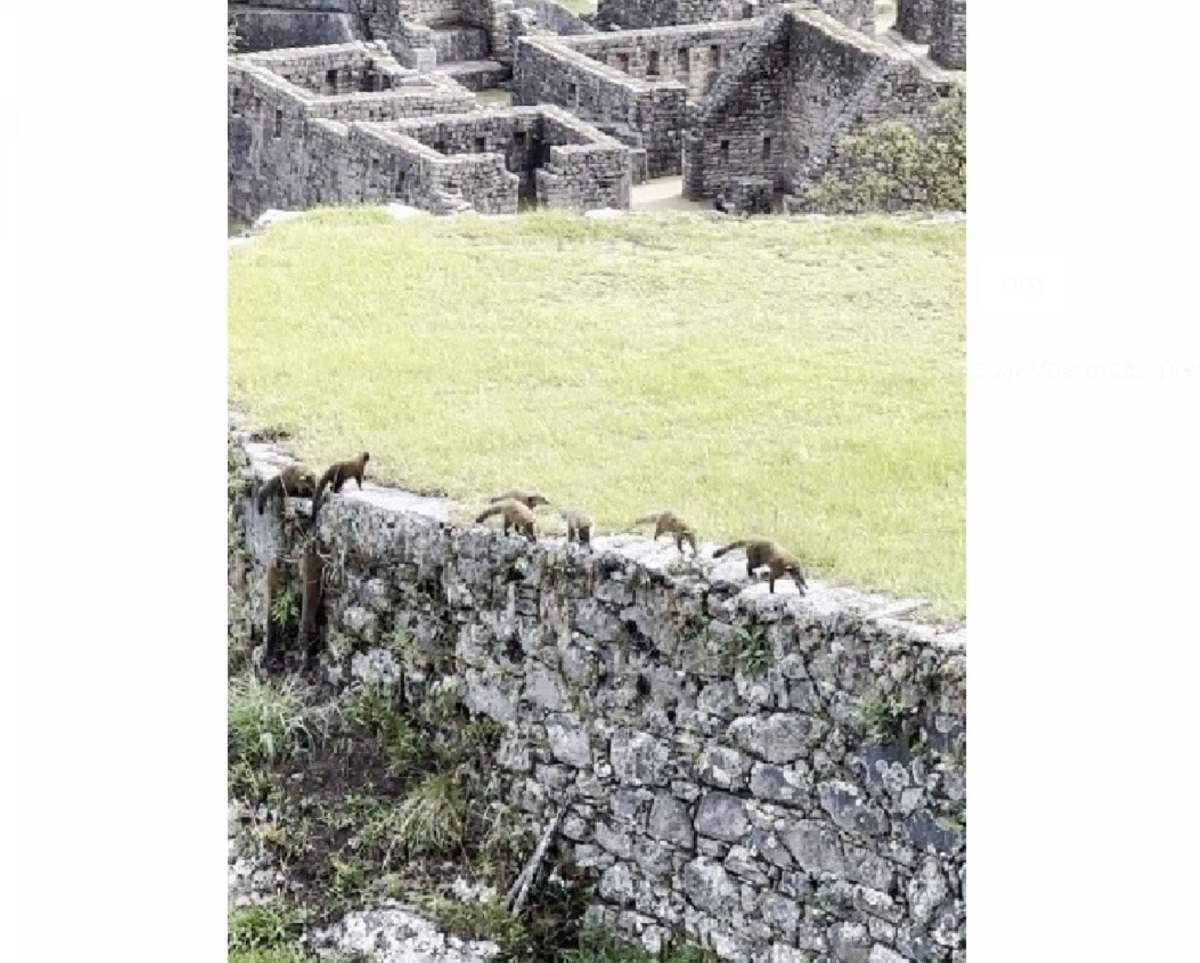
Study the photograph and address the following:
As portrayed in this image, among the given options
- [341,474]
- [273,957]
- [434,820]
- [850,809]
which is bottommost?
[273,957]

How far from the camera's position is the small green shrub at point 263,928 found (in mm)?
9477

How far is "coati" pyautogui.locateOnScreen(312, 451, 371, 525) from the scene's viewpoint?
9797 millimetres

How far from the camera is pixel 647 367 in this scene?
35.0 feet

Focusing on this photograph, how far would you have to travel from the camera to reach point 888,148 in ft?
48.9

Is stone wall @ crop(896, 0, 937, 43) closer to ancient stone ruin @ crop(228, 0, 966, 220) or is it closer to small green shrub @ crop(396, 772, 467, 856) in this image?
ancient stone ruin @ crop(228, 0, 966, 220)

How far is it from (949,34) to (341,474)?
919 centimetres

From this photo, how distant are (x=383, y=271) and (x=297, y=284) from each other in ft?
1.01

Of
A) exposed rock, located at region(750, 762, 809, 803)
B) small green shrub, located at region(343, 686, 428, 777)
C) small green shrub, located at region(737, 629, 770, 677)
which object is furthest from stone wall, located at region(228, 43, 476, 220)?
exposed rock, located at region(750, 762, 809, 803)

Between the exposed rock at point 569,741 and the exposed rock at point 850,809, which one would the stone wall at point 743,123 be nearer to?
the exposed rock at point 569,741

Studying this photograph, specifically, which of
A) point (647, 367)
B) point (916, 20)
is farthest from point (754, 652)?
point (916, 20)

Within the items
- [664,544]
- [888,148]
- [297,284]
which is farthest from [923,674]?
[888,148]

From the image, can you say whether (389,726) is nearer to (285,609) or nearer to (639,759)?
(285,609)

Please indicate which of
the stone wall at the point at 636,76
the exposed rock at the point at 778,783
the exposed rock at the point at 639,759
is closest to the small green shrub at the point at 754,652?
the exposed rock at the point at 778,783

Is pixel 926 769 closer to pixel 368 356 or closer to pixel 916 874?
pixel 916 874
